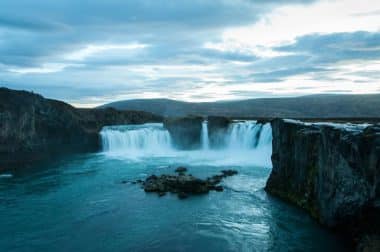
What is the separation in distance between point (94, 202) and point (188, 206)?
235 inches

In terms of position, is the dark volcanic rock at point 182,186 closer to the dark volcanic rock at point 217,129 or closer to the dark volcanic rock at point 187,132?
the dark volcanic rock at point 217,129

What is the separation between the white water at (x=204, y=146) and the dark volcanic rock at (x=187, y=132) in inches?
30.1

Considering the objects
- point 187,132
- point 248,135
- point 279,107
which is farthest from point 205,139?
point 279,107

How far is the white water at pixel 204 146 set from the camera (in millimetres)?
36344

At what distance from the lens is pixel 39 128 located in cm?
4769

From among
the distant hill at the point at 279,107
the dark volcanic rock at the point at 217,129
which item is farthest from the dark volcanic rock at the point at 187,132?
the distant hill at the point at 279,107

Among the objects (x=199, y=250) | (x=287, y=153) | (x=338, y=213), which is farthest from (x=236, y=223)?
(x=287, y=153)

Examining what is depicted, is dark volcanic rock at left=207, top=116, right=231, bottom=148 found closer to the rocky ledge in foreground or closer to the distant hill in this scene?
the rocky ledge in foreground

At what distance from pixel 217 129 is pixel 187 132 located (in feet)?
16.8

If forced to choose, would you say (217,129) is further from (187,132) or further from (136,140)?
(136,140)

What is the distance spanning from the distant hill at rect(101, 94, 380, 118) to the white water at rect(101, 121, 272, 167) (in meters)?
46.8

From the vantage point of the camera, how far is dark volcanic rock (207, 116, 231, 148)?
43.9 meters

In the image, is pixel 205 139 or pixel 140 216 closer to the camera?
pixel 140 216

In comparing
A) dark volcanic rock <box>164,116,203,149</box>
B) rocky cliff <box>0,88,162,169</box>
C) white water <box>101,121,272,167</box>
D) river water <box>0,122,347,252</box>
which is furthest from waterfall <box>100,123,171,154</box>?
river water <box>0,122,347,252</box>
